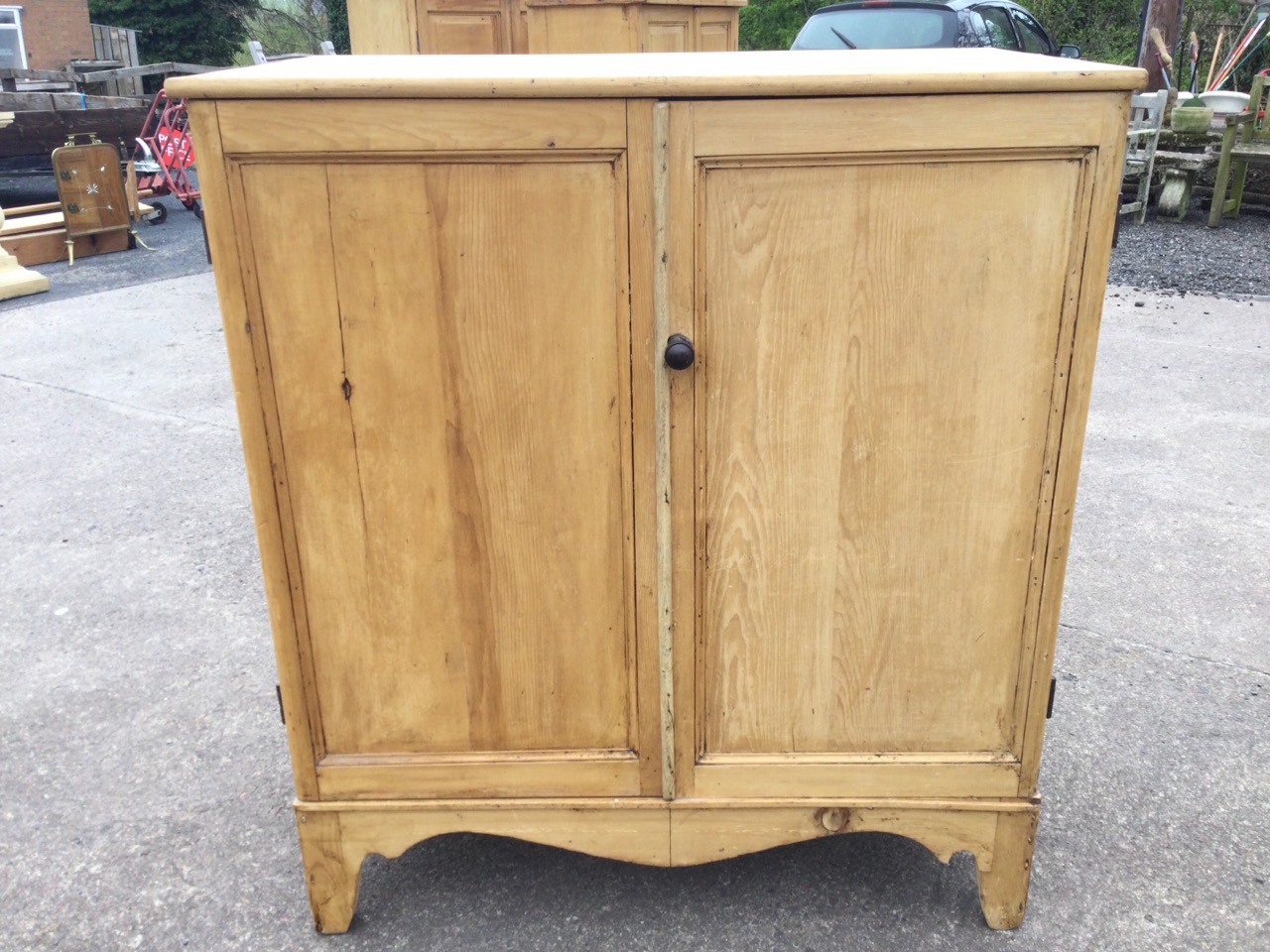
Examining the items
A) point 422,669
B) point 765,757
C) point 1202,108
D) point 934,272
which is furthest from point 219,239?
point 1202,108

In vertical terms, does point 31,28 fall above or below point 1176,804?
above

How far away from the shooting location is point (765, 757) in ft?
6.19

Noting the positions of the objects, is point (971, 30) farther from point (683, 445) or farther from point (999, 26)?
point (683, 445)

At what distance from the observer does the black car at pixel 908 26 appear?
8.13 metres

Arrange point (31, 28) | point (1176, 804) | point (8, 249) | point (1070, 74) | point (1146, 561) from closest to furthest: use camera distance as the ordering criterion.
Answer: point (1070, 74)
point (1176, 804)
point (1146, 561)
point (8, 249)
point (31, 28)

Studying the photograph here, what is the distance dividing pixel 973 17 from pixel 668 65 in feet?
25.1

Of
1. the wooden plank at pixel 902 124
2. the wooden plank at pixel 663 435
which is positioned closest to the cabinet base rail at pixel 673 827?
the wooden plank at pixel 663 435

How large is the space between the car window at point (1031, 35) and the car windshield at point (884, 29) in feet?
4.54

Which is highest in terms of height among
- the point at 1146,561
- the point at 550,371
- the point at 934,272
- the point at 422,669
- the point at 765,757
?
the point at 934,272

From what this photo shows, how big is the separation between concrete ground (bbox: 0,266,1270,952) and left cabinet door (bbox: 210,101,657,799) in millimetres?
336

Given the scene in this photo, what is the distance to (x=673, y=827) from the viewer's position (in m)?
1.93

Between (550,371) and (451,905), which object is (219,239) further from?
(451,905)

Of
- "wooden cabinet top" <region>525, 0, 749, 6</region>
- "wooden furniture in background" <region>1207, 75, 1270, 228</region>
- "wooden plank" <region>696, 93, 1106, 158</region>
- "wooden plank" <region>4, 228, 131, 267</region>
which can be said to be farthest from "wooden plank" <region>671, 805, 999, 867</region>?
"wooden furniture in background" <region>1207, 75, 1270, 228</region>

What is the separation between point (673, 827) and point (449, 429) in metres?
0.82
